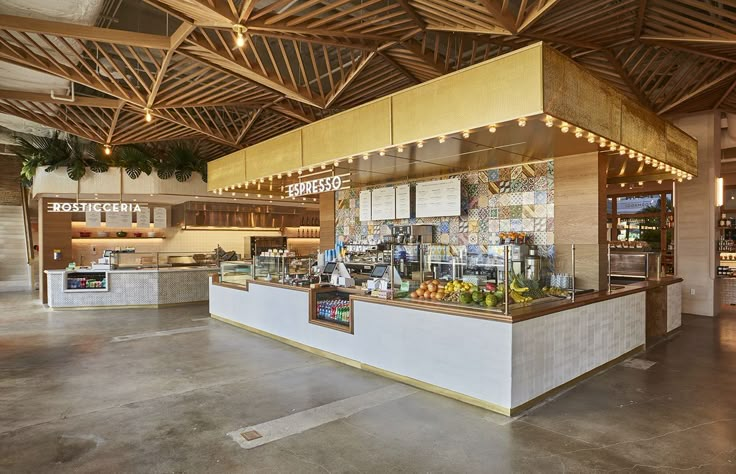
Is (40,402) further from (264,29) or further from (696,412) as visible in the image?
(696,412)

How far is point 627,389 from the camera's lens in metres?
4.73

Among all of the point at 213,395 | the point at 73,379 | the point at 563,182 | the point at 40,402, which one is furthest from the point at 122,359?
the point at 563,182

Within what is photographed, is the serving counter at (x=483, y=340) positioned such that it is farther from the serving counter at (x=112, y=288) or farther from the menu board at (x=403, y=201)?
the serving counter at (x=112, y=288)

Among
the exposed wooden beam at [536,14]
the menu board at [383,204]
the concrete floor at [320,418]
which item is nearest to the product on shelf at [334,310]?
the concrete floor at [320,418]

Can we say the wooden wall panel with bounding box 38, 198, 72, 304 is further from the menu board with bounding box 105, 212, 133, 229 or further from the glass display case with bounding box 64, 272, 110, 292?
the glass display case with bounding box 64, 272, 110, 292

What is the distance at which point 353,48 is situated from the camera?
7074 millimetres

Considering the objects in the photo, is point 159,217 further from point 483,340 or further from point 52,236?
point 483,340

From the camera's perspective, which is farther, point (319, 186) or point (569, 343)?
point (319, 186)

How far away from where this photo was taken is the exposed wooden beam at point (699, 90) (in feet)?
24.2

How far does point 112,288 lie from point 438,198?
334 inches

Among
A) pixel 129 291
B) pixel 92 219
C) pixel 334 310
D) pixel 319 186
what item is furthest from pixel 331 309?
pixel 92 219

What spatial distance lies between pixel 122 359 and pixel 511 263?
5347mm

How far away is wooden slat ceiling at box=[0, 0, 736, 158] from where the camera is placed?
5.65 m

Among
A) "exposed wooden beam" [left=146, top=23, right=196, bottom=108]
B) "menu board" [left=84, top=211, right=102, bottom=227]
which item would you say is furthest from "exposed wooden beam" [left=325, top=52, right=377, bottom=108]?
"menu board" [left=84, top=211, right=102, bottom=227]
